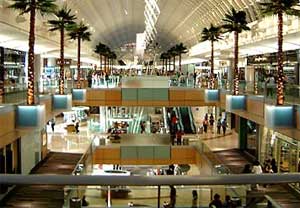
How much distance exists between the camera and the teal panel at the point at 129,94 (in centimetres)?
4784

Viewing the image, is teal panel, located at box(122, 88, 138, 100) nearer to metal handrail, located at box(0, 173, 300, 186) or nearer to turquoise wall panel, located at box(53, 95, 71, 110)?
turquoise wall panel, located at box(53, 95, 71, 110)

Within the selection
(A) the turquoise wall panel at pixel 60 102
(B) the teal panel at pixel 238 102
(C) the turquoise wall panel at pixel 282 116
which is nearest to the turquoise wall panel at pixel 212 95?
(B) the teal panel at pixel 238 102

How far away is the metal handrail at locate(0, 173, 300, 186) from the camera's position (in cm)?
352

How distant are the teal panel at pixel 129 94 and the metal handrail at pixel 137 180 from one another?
44233 millimetres

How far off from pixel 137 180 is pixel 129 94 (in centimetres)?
4437

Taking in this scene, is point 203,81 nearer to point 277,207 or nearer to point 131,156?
point 131,156

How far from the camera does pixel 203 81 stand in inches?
1863

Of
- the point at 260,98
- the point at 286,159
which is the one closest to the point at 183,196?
the point at 260,98

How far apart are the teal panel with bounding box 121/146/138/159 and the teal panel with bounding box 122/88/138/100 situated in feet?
15.6

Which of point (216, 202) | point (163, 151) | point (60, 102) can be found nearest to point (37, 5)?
point (60, 102)

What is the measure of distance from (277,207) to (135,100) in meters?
43.9

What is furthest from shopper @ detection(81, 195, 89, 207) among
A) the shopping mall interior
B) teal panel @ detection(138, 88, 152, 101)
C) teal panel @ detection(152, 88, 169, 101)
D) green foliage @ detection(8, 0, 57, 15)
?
teal panel @ detection(138, 88, 152, 101)

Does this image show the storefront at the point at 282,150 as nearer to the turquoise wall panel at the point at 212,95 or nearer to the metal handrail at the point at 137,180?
the turquoise wall panel at the point at 212,95

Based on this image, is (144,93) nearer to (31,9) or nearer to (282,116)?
(31,9)
